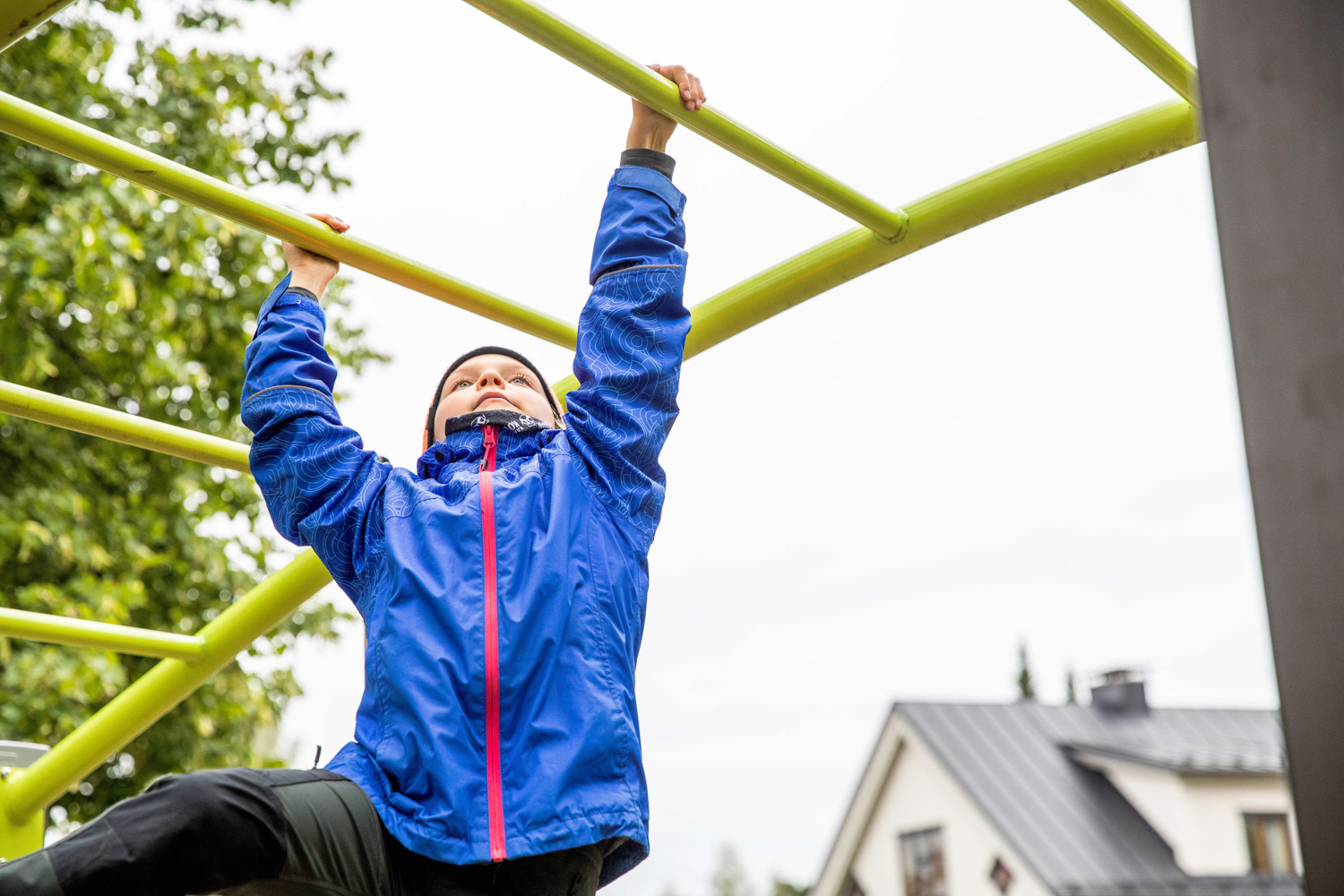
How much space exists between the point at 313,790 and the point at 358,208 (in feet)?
14.1

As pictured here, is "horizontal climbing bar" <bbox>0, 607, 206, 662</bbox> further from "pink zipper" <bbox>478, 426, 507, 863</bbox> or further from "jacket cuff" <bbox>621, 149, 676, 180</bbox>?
"jacket cuff" <bbox>621, 149, 676, 180</bbox>

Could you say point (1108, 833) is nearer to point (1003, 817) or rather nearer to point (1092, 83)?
point (1003, 817)

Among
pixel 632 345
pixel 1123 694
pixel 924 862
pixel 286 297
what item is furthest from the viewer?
pixel 1123 694

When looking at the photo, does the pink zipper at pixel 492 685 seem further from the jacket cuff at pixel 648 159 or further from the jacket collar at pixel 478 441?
the jacket cuff at pixel 648 159

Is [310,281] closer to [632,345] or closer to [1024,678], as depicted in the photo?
[632,345]

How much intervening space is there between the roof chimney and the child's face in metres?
16.2

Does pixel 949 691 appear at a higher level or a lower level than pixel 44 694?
higher

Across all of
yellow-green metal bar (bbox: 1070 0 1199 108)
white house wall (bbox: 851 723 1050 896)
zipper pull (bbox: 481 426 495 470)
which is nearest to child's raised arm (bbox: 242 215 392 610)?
zipper pull (bbox: 481 426 495 470)

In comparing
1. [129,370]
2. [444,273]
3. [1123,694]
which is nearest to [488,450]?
[444,273]

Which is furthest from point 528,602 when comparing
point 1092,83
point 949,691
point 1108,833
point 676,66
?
point 949,691

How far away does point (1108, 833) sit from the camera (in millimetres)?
14359

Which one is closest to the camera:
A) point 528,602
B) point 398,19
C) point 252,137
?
point 528,602

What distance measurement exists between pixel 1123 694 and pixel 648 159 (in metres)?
16.3

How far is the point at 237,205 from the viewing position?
4.58 ft
